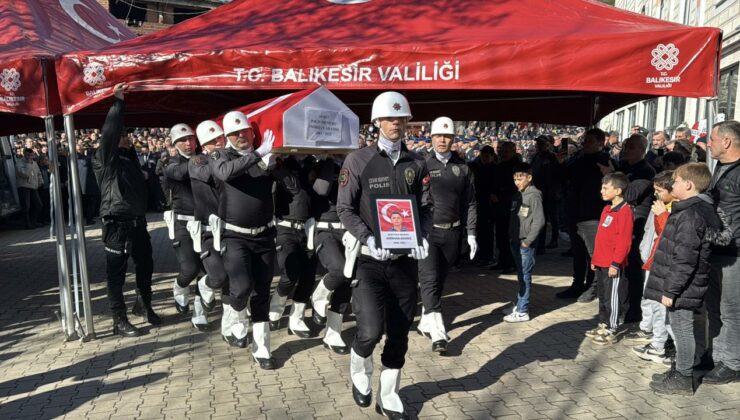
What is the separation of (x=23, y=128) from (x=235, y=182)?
5294 mm

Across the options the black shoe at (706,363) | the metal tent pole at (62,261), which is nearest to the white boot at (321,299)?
the metal tent pole at (62,261)

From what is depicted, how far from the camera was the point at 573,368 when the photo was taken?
5164 mm

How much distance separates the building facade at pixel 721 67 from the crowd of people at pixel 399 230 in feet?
18.2

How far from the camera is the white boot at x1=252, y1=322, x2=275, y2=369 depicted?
17.1ft

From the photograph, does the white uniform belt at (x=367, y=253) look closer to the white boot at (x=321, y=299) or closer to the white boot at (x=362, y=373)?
the white boot at (x=362, y=373)

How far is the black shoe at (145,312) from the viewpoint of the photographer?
6445 mm

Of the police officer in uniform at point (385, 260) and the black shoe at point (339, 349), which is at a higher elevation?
the police officer in uniform at point (385, 260)

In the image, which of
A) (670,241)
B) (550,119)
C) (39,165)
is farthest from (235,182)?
(39,165)

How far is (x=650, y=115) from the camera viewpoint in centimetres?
2755

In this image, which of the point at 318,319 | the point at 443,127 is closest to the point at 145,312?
the point at 318,319

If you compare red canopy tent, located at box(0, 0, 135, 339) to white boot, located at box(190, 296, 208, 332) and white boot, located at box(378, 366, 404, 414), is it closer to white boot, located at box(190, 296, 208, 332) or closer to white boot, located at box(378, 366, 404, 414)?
white boot, located at box(190, 296, 208, 332)

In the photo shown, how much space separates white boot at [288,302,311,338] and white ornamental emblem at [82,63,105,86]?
2923 mm

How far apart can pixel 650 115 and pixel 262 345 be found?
26.8 m

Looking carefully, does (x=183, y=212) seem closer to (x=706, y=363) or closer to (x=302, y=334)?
(x=302, y=334)
